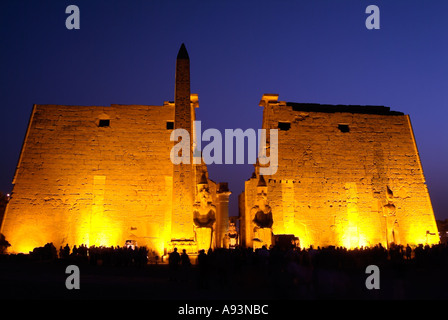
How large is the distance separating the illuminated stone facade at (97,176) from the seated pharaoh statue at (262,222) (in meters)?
2.50

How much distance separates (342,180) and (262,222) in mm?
4662

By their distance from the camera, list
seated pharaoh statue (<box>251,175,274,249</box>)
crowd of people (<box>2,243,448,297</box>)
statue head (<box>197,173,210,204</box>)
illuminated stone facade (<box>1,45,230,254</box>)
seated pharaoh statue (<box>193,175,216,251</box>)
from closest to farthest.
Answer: crowd of people (<box>2,243,448,297</box>), seated pharaoh statue (<box>193,175,216,251</box>), statue head (<box>197,173,210,204</box>), seated pharaoh statue (<box>251,175,274,249</box>), illuminated stone facade (<box>1,45,230,254</box>)

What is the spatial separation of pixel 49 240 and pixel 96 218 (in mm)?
1744

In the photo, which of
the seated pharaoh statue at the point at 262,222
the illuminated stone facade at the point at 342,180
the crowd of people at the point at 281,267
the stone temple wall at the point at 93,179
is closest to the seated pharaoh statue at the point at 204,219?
the crowd of people at the point at 281,267

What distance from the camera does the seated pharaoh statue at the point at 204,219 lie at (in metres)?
11.9

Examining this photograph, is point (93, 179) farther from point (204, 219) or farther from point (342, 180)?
point (342, 180)

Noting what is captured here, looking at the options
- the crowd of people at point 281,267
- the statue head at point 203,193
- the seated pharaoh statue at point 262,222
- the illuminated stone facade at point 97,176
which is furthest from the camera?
the illuminated stone facade at point 97,176

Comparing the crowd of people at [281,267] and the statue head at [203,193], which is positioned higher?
the statue head at [203,193]

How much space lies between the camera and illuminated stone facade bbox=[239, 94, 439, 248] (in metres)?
15.1

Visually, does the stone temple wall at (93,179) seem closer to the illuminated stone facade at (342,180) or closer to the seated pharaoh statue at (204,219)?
the seated pharaoh statue at (204,219)

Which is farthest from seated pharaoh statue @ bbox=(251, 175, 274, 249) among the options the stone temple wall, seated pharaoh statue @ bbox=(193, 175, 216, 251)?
the stone temple wall

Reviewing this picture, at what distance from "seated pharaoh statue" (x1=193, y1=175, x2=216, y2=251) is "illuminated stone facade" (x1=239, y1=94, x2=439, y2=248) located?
2734mm

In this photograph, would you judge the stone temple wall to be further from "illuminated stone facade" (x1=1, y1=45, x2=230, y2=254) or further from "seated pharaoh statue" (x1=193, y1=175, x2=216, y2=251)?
"seated pharaoh statue" (x1=193, y1=175, x2=216, y2=251)
